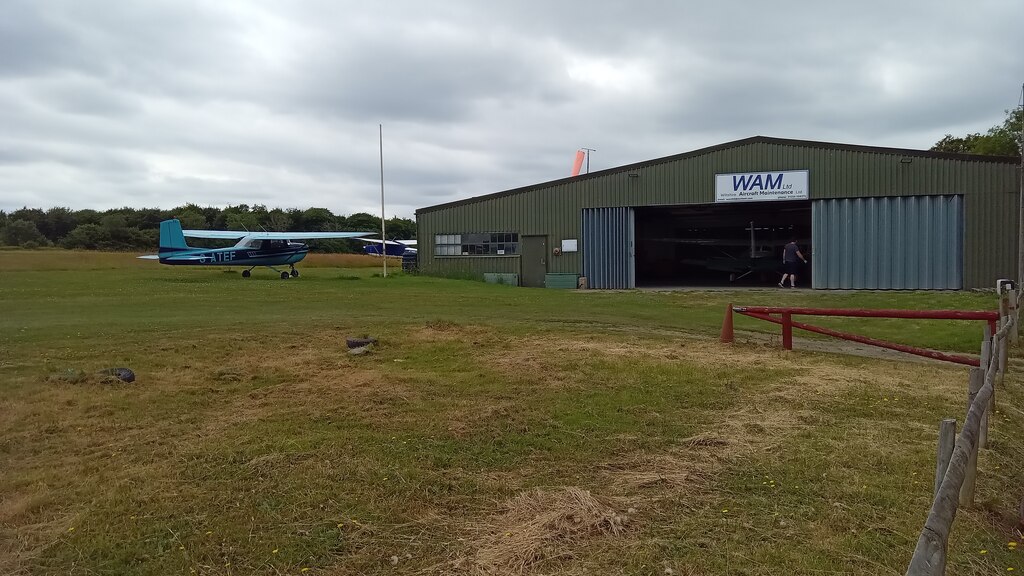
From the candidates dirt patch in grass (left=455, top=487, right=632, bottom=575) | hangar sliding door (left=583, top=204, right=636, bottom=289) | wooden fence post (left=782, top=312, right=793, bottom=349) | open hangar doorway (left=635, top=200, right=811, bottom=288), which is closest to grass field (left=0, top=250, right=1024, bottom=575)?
dirt patch in grass (left=455, top=487, right=632, bottom=575)

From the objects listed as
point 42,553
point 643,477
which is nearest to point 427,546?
point 643,477

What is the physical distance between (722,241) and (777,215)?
3007mm

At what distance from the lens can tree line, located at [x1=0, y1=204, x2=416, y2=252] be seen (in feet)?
238

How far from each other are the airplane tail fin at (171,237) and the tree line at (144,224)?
122ft

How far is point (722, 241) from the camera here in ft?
109

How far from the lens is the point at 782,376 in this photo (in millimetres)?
8266

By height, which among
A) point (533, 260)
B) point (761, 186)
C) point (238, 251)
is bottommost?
point (533, 260)

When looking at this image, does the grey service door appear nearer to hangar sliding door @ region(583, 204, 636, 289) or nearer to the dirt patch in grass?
hangar sliding door @ region(583, 204, 636, 289)

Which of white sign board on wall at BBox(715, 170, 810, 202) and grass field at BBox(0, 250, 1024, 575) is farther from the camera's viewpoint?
white sign board on wall at BBox(715, 170, 810, 202)

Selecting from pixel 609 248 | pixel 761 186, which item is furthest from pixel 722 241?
pixel 609 248

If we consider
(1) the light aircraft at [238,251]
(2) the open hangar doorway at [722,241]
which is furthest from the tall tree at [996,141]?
(1) the light aircraft at [238,251]

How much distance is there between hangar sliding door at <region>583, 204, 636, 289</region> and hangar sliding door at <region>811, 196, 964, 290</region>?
23.1 feet

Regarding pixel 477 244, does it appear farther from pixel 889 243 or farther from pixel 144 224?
pixel 144 224

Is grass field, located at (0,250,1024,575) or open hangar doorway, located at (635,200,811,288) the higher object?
open hangar doorway, located at (635,200,811,288)
